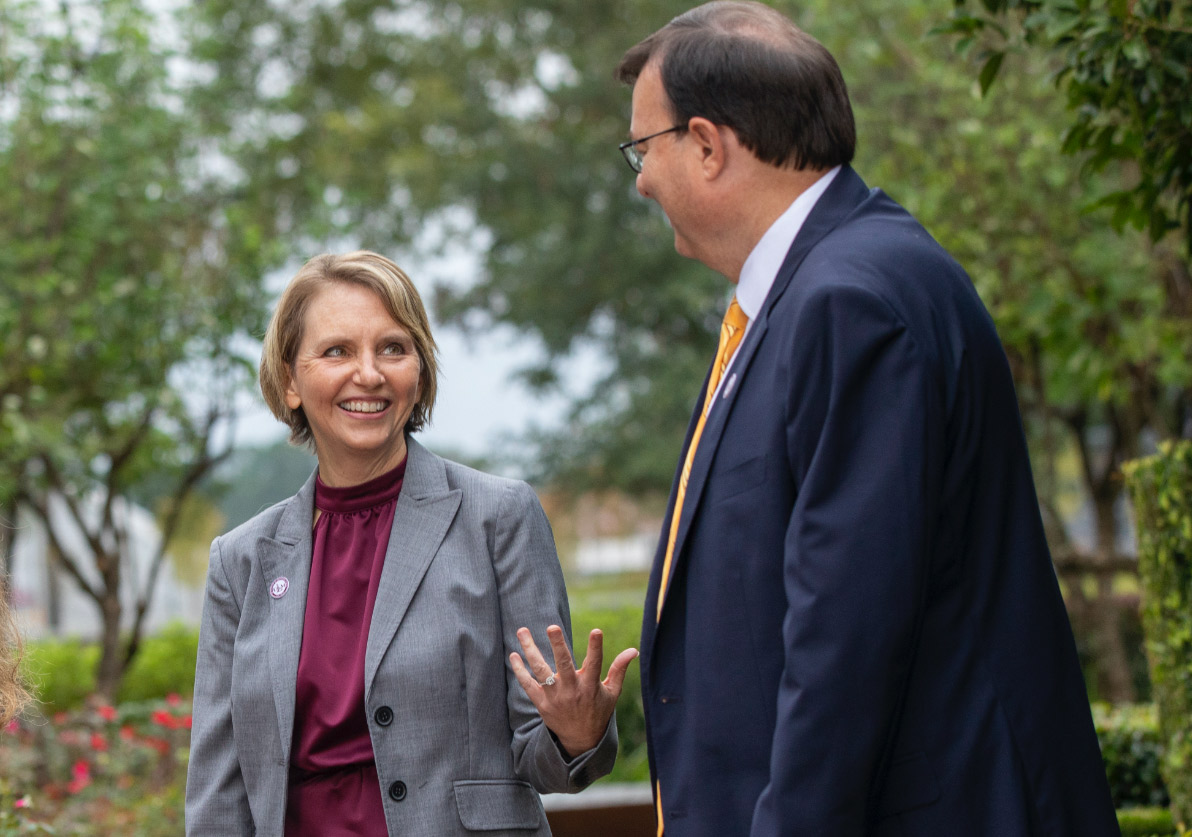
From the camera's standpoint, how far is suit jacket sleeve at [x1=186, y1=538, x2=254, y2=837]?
8.50 ft

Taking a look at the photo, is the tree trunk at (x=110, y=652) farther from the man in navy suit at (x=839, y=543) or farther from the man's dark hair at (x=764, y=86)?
the man's dark hair at (x=764, y=86)

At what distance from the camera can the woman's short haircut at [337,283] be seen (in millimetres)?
2730

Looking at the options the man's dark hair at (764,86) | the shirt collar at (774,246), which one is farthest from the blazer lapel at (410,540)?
the man's dark hair at (764,86)

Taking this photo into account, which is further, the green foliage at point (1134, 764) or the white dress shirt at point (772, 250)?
the green foliage at point (1134, 764)

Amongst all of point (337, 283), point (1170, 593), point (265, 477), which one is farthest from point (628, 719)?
point (265, 477)

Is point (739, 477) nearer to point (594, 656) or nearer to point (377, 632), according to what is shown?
point (594, 656)

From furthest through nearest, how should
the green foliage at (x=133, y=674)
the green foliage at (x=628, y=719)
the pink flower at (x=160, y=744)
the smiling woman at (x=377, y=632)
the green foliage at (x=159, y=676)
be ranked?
the green foliage at (x=159, y=676) → the green foliage at (x=133, y=674) → the pink flower at (x=160, y=744) → the green foliage at (x=628, y=719) → the smiling woman at (x=377, y=632)

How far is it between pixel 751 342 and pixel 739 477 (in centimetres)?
24

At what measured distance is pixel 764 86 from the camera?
82.0 inches

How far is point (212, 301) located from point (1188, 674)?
744cm

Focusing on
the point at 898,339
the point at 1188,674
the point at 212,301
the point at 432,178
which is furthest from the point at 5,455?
the point at 432,178

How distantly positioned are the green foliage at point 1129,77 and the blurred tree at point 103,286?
6.74 m

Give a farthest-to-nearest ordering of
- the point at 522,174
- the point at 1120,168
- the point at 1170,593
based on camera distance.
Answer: the point at 522,174 < the point at 1120,168 < the point at 1170,593

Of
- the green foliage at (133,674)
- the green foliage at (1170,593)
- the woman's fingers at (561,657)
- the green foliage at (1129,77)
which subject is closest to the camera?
the woman's fingers at (561,657)
